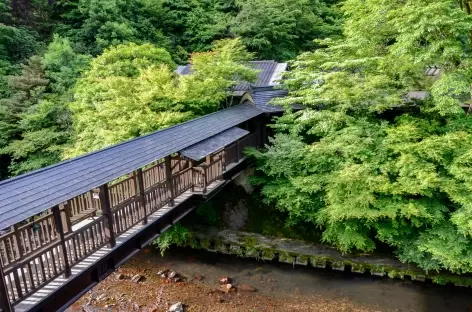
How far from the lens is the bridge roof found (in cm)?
600

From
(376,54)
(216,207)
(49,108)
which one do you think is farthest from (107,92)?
(376,54)

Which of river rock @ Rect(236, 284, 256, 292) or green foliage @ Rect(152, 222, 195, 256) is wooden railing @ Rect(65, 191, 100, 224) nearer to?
green foliage @ Rect(152, 222, 195, 256)

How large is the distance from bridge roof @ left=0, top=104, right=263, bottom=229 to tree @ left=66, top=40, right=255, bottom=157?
2278mm

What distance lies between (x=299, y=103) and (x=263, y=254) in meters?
6.99

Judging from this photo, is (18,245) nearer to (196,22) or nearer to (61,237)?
(61,237)

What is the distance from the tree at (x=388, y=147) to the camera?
1105 cm

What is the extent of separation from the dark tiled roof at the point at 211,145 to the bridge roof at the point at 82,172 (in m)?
0.20

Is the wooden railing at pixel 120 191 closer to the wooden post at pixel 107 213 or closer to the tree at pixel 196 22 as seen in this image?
the wooden post at pixel 107 213

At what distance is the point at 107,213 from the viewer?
804 centimetres

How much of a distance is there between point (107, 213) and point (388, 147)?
31.3ft

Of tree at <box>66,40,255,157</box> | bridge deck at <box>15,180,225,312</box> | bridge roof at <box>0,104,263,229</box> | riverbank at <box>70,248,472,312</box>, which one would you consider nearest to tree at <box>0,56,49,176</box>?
tree at <box>66,40,255,157</box>

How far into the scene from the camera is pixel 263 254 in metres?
13.8

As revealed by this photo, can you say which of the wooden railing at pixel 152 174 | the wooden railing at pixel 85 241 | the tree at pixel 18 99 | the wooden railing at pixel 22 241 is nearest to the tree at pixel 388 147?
the wooden railing at pixel 152 174

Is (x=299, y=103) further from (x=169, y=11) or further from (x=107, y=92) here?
(x=169, y=11)
